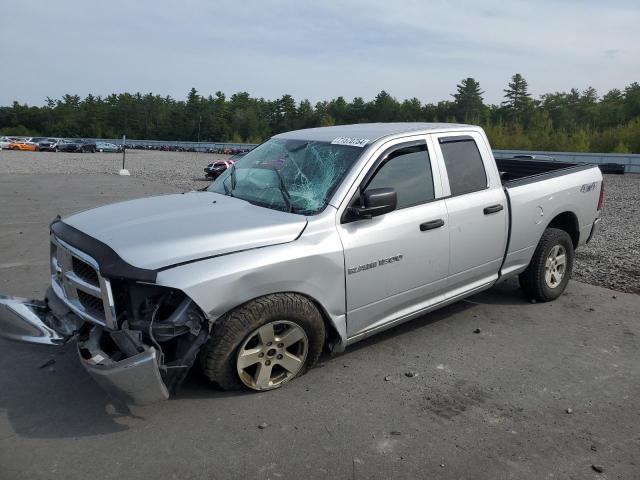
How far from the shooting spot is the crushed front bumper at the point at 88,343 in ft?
9.71

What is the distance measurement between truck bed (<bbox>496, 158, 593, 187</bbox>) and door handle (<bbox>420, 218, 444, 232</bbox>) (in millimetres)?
1571

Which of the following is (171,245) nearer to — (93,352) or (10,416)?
(93,352)

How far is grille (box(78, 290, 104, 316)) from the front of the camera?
11.1 ft

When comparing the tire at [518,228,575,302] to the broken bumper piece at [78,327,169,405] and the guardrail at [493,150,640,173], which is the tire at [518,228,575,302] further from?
the guardrail at [493,150,640,173]

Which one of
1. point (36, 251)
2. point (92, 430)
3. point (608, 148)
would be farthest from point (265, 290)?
point (608, 148)

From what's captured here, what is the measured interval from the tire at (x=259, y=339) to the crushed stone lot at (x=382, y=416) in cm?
16

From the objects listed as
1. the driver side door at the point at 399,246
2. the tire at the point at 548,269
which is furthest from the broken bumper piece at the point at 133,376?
the tire at the point at 548,269

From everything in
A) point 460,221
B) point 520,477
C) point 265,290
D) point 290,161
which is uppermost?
point 290,161

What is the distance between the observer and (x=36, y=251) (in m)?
7.70

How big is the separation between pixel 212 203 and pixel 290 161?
2.42ft

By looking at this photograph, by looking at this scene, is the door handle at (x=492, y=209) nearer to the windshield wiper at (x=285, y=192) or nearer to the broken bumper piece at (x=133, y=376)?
the windshield wiper at (x=285, y=192)

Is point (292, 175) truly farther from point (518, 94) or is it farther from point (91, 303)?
point (518, 94)

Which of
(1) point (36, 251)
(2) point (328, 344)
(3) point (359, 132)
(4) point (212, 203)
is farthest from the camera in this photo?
(1) point (36, 251)

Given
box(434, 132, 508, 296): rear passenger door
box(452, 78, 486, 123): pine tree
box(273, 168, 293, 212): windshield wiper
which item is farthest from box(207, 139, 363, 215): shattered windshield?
box(452, 78, 486, 123): pine tree
